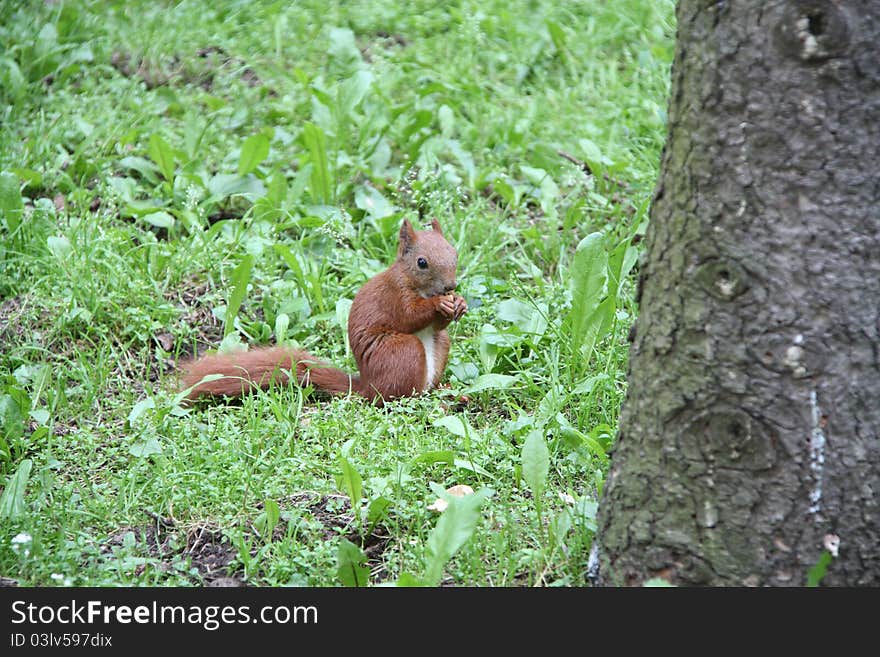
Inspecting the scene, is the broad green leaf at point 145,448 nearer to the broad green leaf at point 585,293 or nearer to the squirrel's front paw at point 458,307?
the squirrel's front paw at point 458,307

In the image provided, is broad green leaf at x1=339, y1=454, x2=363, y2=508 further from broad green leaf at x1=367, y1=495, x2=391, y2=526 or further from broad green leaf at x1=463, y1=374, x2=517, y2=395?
broad green leaf at x1=463, y1=374, x2=517, y2=395

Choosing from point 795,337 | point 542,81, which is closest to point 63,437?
point 795,337

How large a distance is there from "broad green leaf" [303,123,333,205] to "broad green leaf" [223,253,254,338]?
0.80 m

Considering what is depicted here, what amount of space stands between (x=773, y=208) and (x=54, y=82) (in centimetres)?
456

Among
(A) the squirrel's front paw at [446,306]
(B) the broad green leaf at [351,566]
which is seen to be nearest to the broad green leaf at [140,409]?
(A) the squirrel's front paw at [446,306]

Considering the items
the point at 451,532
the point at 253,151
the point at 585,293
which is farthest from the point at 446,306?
the point at 253,151

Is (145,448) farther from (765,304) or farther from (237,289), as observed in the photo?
(765,304)

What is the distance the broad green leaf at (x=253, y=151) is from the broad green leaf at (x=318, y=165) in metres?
0.19

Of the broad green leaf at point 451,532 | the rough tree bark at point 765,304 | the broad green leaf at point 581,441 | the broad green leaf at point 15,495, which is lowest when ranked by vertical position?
the broad green leaf at point 581,441

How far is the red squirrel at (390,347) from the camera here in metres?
3.72

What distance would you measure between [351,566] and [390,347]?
3.92 ft

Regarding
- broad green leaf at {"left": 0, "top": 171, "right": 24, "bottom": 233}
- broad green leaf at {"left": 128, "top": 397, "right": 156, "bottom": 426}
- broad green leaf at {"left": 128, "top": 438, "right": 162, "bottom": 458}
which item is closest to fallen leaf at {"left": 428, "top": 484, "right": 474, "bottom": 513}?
broad green leaf at {"left": 128, "top": 438, "right": 162, "bottom": 458}

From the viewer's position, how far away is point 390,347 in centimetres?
374
